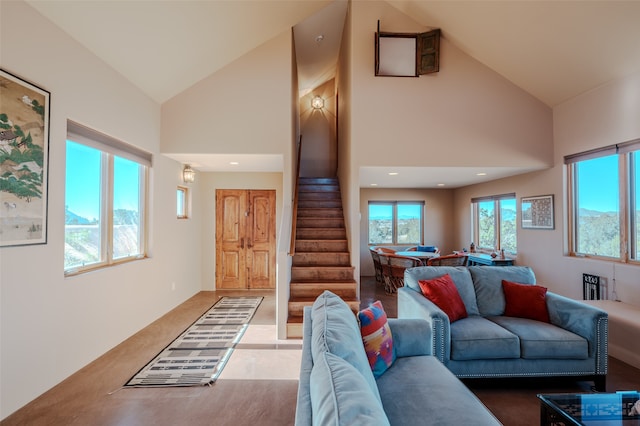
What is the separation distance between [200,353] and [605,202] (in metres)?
5.03

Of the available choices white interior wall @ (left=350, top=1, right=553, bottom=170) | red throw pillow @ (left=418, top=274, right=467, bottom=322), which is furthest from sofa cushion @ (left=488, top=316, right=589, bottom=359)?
white interior wall @ (left=350, top=1, right=553, bottom=170)

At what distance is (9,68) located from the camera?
2.26 metres

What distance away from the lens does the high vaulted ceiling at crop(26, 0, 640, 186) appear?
2.98m

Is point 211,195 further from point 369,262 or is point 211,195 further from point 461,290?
point 461,290

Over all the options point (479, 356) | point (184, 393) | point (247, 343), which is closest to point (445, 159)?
point (479, 356)

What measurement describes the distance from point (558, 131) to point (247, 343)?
5.06 m

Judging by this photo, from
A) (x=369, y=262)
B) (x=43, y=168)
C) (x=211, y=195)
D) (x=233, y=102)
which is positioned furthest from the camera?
(x=369, y=262)

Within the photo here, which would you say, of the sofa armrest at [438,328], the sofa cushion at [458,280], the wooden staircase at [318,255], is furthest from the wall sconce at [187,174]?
the sofa armrest at [438,328]

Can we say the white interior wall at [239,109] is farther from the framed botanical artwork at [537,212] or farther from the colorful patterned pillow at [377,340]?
the framed botanical artwork at [537,212]

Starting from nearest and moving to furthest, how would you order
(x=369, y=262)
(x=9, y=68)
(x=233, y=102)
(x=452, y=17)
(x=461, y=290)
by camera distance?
(x=9, y=68) → (x=461, y=290) → (x=452, y=17) → (x=233, y=102) → (x=369, y=262)

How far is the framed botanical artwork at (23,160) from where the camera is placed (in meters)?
2.22

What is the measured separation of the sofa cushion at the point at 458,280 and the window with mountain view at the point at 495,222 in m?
2.89

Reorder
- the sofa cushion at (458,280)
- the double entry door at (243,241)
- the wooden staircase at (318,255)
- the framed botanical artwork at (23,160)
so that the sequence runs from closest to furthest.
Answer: the framed botanical artwork at (23,160)
the sofa cushion at (458,280)
the wooden staircase at (318,255)
the double entry door at (243,241)

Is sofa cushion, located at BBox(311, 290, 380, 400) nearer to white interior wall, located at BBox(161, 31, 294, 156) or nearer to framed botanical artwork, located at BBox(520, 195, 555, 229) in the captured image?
white interior wall, located at BBox(161, 31, 294, 156)
